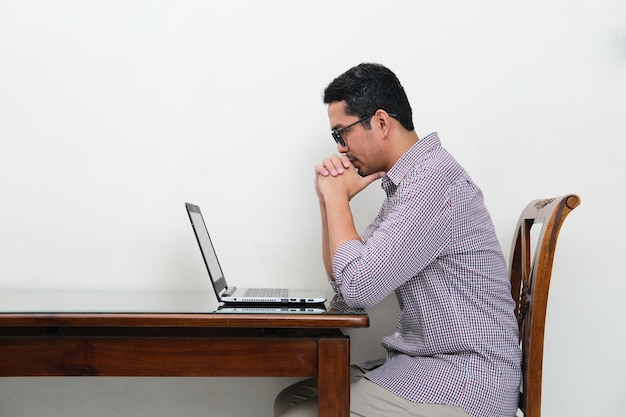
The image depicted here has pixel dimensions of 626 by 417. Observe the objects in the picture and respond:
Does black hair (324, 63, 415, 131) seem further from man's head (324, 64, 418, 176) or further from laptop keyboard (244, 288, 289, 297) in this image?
laptop keyboard (244, 288, 289, 297)

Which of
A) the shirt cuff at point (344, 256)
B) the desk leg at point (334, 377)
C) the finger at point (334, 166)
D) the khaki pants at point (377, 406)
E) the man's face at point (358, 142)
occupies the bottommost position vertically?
the khaki pants at point (377, 406)

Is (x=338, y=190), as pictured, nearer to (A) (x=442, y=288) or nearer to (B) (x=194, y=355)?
(A) (x=442, y=288)

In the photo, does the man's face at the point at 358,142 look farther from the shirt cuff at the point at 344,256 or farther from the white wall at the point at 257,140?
the white wall at the point at 257,140

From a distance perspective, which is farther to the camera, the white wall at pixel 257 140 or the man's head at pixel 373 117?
the white wall at pixel 257 140

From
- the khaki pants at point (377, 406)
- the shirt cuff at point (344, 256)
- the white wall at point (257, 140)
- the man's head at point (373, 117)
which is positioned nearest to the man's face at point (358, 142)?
the man's head at point (373, 117)

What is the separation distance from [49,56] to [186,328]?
1185mm

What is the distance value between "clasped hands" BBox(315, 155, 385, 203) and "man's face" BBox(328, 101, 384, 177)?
2 centimetres

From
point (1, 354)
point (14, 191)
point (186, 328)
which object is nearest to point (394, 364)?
point (186, 328)

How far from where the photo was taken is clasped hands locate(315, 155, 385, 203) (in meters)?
1.47

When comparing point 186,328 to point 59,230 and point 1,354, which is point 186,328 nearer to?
point 1,354

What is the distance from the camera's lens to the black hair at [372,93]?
1472 mm

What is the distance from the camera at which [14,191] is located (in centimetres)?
191

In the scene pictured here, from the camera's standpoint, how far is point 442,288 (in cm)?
130

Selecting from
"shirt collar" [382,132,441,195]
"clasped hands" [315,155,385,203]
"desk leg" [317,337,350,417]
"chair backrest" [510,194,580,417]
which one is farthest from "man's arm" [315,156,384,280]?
"chair backrest" [510,194,580,417]
